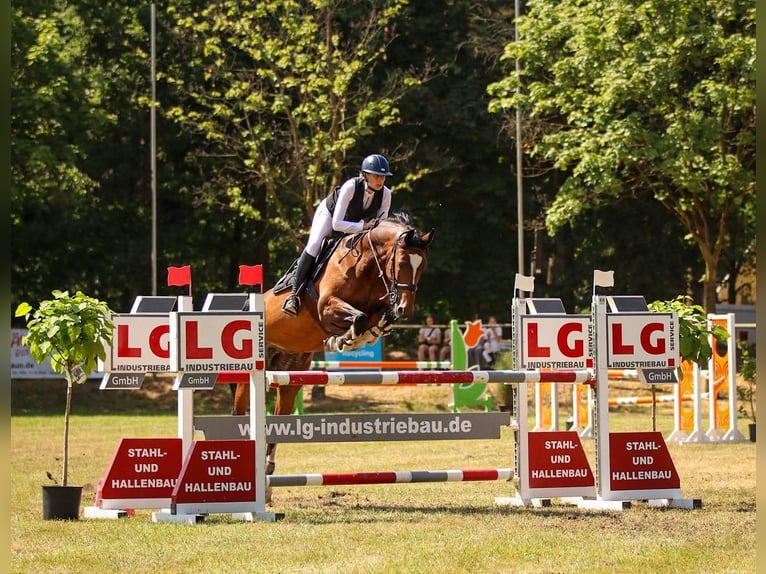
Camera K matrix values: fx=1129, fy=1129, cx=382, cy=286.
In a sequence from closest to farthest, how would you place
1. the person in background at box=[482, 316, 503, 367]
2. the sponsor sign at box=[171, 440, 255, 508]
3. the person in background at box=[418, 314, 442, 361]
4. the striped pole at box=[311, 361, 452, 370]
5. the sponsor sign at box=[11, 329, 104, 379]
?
the sponsor sign at box=[171, 440, 255, 508]
the striped pole at box=[311, 361, 452, 370]
the person in background at box=[482, 316, 503, 367]
the sponsor sign at box=[11, 329, 104, 379]
the person in background at box=[418, 314, 442, 361]

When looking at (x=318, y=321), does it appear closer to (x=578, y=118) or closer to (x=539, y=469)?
(x=539, y=469)

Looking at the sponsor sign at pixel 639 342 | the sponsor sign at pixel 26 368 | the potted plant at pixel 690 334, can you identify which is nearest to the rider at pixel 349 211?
the sponsor sign at pixel 639 342

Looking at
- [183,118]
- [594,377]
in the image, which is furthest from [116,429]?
[594,377]

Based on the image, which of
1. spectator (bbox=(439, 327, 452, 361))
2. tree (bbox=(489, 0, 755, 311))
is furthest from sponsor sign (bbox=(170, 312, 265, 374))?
spectator (bbox=(439, 327, 452, 361))

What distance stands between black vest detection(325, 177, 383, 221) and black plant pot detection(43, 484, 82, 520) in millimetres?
2849

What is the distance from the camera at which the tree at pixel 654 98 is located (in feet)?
71.1

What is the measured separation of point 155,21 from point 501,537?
25608 millimetres

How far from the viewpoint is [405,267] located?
7930 mm

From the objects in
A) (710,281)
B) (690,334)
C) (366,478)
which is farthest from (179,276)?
(710,281)

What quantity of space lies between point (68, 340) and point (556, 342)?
3594 millimetres

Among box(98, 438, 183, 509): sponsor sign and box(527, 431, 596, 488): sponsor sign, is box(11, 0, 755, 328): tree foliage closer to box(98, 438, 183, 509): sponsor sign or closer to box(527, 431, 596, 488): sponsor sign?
box(527, 431, 596, 488): sponsor sign

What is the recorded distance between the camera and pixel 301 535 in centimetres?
663

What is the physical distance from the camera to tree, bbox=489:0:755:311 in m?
21.7

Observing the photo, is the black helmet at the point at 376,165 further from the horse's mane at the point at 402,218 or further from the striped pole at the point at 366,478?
the striped pole at the point at 366,478
